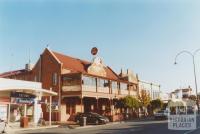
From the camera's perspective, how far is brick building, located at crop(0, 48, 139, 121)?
43.1 meters

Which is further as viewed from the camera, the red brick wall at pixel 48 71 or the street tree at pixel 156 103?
the street tree at pixel 156 103

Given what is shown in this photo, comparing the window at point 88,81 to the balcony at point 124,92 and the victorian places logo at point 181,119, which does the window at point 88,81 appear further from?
the victorian places logo at point 181,119

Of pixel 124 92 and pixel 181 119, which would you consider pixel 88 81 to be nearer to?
pixel 124 92

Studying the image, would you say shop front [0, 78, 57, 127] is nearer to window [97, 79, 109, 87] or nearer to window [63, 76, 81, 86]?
window [63, 76, 81, 86]

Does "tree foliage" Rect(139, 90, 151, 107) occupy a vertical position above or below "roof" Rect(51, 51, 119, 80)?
below

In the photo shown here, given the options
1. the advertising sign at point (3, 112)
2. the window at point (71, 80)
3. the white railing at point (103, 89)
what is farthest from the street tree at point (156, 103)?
the advertising sign at point (3, 112)

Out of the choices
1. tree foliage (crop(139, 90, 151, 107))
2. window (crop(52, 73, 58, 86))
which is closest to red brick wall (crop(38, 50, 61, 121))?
window (crop(52, 73, 58, 86))

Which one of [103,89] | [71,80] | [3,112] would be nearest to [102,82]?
[103,89]

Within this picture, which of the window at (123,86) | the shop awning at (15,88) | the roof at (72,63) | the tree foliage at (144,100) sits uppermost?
the roof at (72,63)

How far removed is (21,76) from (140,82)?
27.2 metres

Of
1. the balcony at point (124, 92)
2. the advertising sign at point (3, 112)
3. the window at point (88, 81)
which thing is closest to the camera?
the advertising sign at point (3, 112)

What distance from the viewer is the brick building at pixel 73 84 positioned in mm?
43062

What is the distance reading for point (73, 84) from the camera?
43844mm

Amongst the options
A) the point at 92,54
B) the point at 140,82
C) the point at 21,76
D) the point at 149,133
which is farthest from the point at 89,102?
the point at 149,133
